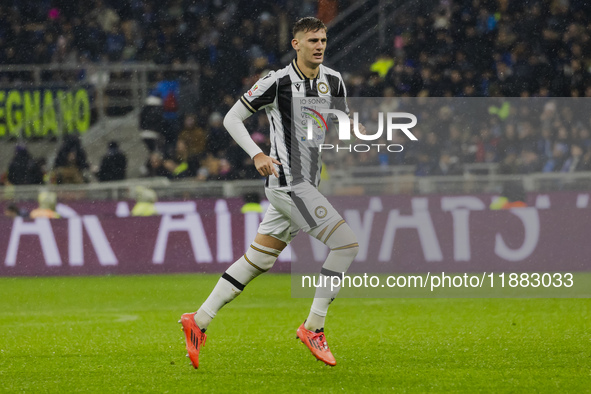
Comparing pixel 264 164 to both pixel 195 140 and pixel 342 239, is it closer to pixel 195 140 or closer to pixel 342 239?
pixel 342 239

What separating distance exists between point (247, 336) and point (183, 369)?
4.47 ft

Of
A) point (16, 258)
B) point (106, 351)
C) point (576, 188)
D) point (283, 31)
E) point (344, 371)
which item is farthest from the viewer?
point (283, 31)

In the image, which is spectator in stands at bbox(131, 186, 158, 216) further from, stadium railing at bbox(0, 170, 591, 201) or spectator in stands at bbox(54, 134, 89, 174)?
stadium railing at bbox(0, 170, 591, 201)

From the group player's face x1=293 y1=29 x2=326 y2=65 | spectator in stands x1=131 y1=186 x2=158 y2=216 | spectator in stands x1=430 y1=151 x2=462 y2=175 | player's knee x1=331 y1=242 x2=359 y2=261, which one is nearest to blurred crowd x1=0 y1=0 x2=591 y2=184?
spectator in stands x1=131 y1=186 x2=158 y2=216

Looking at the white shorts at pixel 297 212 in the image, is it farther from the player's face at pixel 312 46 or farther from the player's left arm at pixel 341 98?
the player's face at pixel 312 46

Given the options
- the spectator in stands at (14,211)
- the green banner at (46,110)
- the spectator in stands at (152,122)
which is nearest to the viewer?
the spectator in stands at (14,211)

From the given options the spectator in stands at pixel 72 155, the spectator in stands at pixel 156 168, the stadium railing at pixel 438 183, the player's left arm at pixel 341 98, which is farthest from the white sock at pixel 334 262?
the spectator in stands at pixel 72 155

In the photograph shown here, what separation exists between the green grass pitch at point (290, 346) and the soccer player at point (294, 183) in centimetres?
34

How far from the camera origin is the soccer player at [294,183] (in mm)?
5156

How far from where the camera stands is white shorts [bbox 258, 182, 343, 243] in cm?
515

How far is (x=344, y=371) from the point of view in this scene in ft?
16.2

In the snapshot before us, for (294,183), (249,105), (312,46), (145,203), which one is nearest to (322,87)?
(312,46)

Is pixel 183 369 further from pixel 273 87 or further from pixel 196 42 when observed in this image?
pixel 196 42

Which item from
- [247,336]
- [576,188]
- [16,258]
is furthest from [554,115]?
[16,258]
